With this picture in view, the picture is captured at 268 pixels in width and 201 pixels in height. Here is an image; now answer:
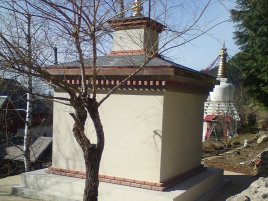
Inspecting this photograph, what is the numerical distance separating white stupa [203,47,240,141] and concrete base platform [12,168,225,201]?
15172 mm

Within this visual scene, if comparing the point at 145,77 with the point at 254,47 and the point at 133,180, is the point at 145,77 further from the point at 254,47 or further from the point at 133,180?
the point at 254,47

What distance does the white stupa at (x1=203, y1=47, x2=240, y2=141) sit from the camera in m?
24.0

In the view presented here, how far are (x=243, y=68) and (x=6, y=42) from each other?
1749 cm

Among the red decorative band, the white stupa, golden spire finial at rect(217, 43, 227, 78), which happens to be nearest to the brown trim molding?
the red decorative band

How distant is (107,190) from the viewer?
7.55 meters

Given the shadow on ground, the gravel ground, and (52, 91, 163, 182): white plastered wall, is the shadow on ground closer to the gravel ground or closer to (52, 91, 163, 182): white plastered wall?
the gravel ground

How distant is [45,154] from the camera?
22141 millimetres

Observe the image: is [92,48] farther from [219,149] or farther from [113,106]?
[219,149]

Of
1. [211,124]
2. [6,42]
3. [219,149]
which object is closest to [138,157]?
[6,42]

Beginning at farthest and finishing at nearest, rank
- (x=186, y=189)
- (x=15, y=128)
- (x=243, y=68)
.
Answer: (x=15, y=128)
(x=243, y=68)
(x=186, y=189)

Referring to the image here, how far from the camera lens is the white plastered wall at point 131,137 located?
764 centimetres

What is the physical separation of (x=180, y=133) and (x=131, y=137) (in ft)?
4.18

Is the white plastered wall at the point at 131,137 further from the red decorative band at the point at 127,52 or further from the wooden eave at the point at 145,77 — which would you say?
the red decorative band at the point at 127,52

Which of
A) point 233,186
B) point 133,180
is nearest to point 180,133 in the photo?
point 133,180
